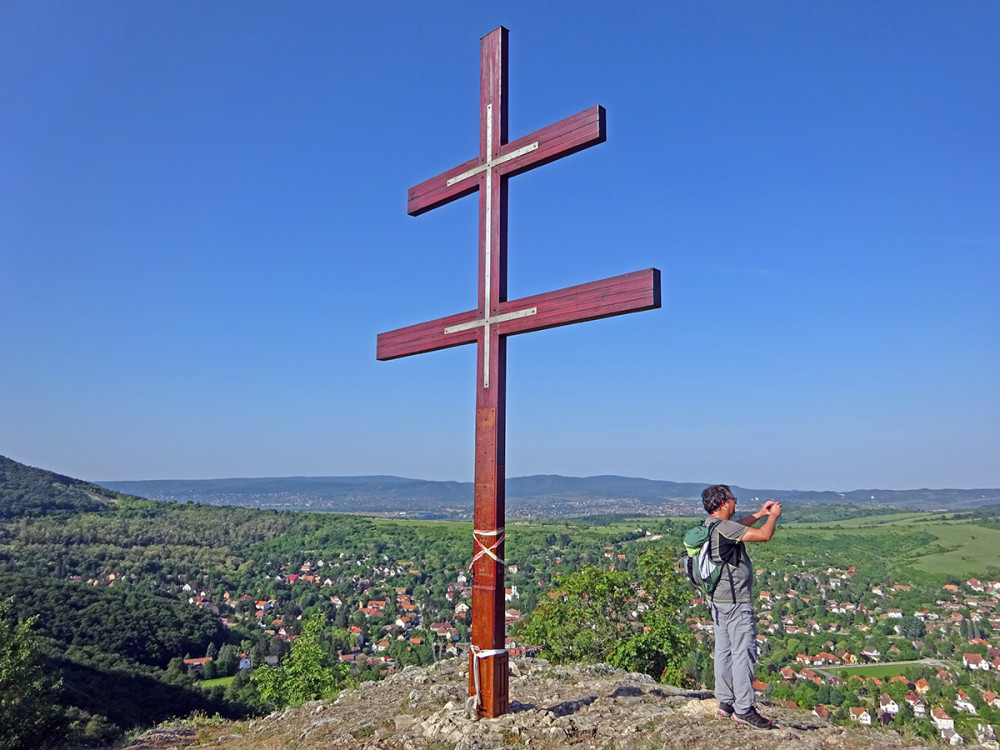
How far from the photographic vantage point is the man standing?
14.8ft

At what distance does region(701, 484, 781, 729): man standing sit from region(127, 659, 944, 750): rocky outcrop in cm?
31

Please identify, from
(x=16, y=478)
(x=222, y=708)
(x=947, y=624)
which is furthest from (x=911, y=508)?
(x=16, y=478)

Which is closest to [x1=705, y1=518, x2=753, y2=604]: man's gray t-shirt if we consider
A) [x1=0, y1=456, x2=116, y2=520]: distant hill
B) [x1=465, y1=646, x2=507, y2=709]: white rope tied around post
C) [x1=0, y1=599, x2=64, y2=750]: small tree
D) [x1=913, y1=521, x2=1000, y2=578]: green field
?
[x1=465, y1=646, x2=507, y2=709]: white rope tied around post

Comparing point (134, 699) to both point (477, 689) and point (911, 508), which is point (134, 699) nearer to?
point (477, 689)

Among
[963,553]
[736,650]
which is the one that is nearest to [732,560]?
[736,650]

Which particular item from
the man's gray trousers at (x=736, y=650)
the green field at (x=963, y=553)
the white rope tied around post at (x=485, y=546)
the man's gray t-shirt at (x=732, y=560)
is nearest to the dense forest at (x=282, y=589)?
the green field at (x=963, y=553)

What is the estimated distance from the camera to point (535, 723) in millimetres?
5223

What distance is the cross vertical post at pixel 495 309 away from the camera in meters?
5.41

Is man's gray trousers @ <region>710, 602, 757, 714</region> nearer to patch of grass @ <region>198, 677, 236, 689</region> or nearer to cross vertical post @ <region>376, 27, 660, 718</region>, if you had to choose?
cross vertical post @ <region>376, 27, 660, 718</region>

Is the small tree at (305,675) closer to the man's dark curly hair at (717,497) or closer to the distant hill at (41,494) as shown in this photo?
the man's dark curly hair at (717,497)

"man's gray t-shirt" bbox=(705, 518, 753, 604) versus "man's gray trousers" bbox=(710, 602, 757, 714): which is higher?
"man's gray t-shirt" bbox=(705, 518, 753, 604)

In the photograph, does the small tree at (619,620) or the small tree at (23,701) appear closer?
the small tree at (23,701)

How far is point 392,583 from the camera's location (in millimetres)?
66625

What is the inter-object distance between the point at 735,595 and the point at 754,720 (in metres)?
1.01
